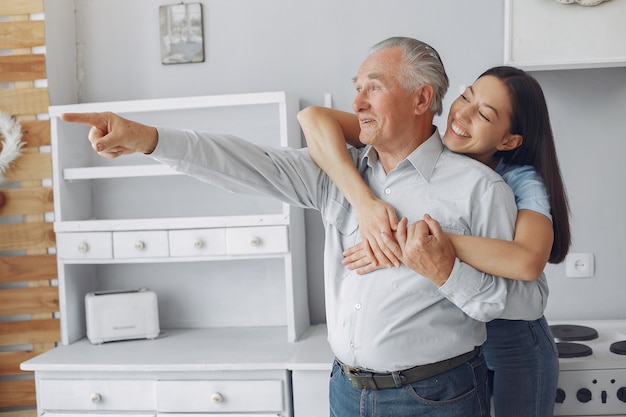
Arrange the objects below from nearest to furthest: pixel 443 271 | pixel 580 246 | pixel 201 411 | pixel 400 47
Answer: pixel 443 271
pixel 400 47
pixel 201 411
pixel 580 246

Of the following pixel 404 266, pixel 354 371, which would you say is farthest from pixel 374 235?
pixel 354 371

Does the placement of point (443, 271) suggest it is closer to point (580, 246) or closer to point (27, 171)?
point (580, 246)

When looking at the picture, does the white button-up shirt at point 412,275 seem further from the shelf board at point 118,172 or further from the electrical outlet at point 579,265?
the electrical outlet at point 579,265

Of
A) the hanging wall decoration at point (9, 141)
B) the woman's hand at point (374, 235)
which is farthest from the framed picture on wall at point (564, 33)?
the hanging wall decoration at point (9, 141)

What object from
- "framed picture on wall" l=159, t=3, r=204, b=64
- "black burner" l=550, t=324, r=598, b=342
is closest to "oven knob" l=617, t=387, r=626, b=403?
"black burner" l=550, t=324, r=598, b=342

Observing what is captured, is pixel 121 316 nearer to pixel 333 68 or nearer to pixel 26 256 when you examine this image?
pixel 26 256

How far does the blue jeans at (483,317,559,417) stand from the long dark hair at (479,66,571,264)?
0.27 metres

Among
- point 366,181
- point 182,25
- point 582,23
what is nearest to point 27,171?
point 182,25

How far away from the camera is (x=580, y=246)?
2695 mm

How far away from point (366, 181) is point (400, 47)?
344mm

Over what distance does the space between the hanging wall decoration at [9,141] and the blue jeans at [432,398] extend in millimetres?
1731

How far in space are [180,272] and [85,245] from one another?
42 centimetres

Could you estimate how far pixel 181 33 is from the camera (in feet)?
9.18

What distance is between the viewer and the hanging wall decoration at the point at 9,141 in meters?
2.67
